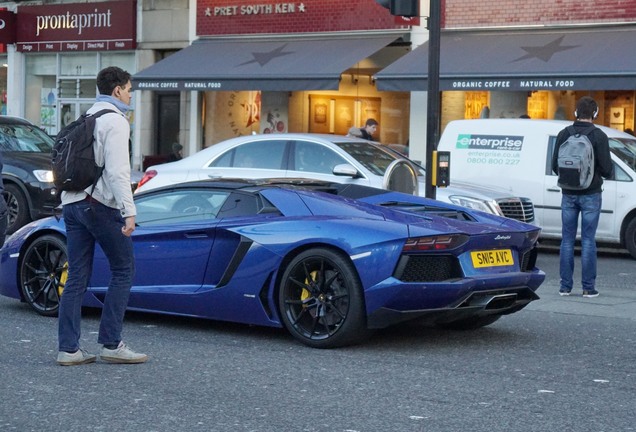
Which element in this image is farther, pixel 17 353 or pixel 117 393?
pixel 17 353

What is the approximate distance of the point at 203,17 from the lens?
27359 mm

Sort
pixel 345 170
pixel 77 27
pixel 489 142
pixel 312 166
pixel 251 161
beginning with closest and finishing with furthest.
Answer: pixel 345 170 → pixel 312 166 → pixel 251 161 → pixel 489 142 → pixel 77 27

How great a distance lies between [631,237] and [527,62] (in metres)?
6.21

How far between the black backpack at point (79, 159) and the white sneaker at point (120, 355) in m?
1.02

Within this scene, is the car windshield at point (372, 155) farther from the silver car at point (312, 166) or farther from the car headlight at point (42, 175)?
the car headlight at point (42, 175)

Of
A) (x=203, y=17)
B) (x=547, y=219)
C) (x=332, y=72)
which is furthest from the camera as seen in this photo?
(x=203, y=17)

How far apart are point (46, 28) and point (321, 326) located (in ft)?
78.4

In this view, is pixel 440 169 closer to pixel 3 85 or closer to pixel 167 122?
pixel 167 122

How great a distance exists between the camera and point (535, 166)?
53.7 feet

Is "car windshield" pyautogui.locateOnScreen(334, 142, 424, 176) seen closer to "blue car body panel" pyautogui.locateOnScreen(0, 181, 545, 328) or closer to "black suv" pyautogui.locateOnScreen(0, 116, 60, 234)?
"black suv" pyautogui.locateOnScreen(0, 116, 60, 234)

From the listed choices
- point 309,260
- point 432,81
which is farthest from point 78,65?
point 309,260

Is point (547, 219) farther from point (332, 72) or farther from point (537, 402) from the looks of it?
point (537, 402)

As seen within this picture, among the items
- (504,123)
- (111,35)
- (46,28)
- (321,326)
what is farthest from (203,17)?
(321,326)

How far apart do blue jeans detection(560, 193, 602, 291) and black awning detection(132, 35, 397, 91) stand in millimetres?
11780
